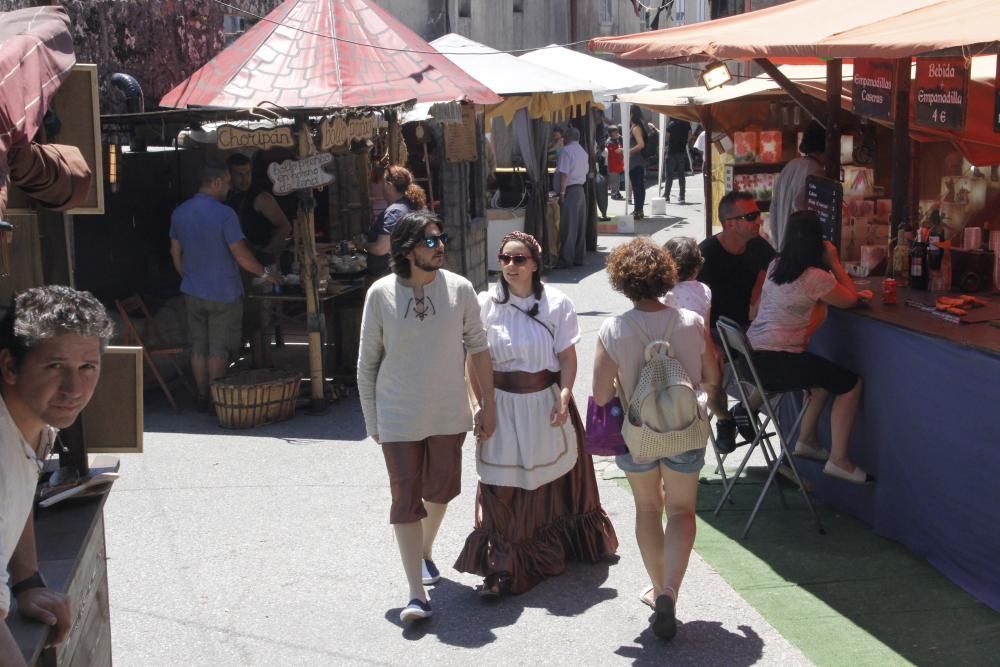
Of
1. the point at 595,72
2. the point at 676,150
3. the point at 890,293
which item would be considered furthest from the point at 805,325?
the point at 676,150

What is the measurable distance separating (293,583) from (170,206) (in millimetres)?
5964

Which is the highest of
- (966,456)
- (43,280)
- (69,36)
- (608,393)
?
(69,36)

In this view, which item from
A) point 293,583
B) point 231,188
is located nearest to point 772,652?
point 293,583

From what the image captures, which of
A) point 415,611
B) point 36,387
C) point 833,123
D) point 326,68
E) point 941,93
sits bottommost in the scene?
point 415,611

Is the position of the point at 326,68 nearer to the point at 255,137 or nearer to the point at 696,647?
the point at 255,137

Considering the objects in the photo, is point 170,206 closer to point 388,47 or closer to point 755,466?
point 388,47

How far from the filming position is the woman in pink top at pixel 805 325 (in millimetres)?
6273

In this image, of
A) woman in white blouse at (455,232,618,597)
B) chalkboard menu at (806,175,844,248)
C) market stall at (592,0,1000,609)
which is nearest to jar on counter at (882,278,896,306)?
market stall at (592,0,1000,609)

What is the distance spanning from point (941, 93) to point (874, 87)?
77 centimetres

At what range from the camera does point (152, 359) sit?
33.1 feet

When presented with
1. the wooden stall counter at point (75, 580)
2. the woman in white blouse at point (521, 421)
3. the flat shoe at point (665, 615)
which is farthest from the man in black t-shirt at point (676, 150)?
the wooden stall counter at point (75, 580)

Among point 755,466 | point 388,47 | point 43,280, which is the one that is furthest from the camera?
point 388,47

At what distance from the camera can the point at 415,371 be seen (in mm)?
5273

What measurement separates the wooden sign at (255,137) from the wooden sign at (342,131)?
342 millimetres
